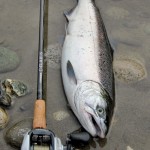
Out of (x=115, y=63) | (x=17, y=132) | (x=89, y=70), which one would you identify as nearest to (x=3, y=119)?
(x=17, y=132)

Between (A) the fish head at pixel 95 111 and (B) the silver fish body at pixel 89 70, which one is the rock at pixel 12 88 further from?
(A) the fish head at pixel 95 111

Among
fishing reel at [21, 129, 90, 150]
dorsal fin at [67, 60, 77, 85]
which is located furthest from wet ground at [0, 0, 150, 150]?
fishing reel at [21, 129, 90, 150]

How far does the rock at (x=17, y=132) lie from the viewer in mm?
3707

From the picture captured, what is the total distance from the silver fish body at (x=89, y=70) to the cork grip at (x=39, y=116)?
1.36 feet

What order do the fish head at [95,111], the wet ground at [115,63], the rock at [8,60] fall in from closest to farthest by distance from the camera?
the fish head at [95,111] < the wet ground at [115,63] < the rock at [8,60]

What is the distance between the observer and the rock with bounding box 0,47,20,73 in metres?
4.38

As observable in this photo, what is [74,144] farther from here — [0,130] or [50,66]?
[50,66]

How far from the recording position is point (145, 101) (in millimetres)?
4406

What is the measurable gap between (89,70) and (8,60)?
0.91 meters

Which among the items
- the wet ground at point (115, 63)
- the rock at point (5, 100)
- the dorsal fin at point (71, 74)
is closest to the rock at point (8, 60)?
the wet ground at point (115, 63)

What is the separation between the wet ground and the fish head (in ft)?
0.49

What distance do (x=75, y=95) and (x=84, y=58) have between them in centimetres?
50

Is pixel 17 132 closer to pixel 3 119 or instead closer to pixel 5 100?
pixel 3 119

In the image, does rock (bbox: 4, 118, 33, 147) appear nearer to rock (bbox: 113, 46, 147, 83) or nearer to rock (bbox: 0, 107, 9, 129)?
rock (bbox: 0, 107, 9, 129)
